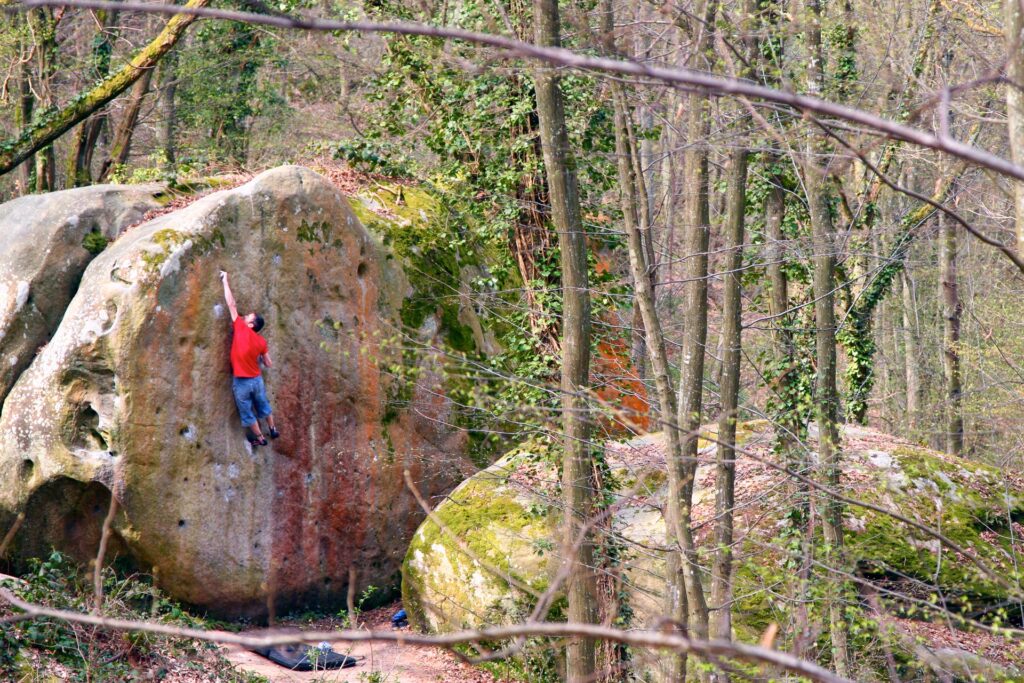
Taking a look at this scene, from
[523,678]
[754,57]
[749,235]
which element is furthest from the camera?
[749,235]

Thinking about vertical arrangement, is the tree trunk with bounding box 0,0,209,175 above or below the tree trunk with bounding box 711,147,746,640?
above

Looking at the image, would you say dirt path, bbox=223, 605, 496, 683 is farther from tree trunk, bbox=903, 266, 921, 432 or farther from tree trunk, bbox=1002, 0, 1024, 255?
Answer: tree trunk, bbox=903, 266, 921, 432

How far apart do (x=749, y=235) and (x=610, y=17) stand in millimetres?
5528

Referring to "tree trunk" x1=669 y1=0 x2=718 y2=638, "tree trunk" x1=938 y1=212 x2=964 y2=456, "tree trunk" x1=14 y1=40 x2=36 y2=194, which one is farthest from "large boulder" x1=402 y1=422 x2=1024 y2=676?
"tree trunk" x1=14 y1=40 x2=36 y2=194

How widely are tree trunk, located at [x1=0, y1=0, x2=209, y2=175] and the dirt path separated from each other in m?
6.82

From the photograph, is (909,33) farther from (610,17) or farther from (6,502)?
(6,502)

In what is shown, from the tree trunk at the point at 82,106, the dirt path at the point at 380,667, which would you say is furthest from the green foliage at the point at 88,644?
the tree trunk at the point at 82,106

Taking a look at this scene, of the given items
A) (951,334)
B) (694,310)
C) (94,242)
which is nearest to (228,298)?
(94,242)

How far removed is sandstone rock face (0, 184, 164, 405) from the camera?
10266mm

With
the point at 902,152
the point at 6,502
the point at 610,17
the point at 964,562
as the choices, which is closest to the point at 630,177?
the point at 610,17

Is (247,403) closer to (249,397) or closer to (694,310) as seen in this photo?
(249,397)

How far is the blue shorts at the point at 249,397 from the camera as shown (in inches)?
398

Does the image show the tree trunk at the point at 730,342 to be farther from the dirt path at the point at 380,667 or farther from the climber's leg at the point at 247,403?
the climber's leg at the point at 247,403

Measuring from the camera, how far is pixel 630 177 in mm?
8086
